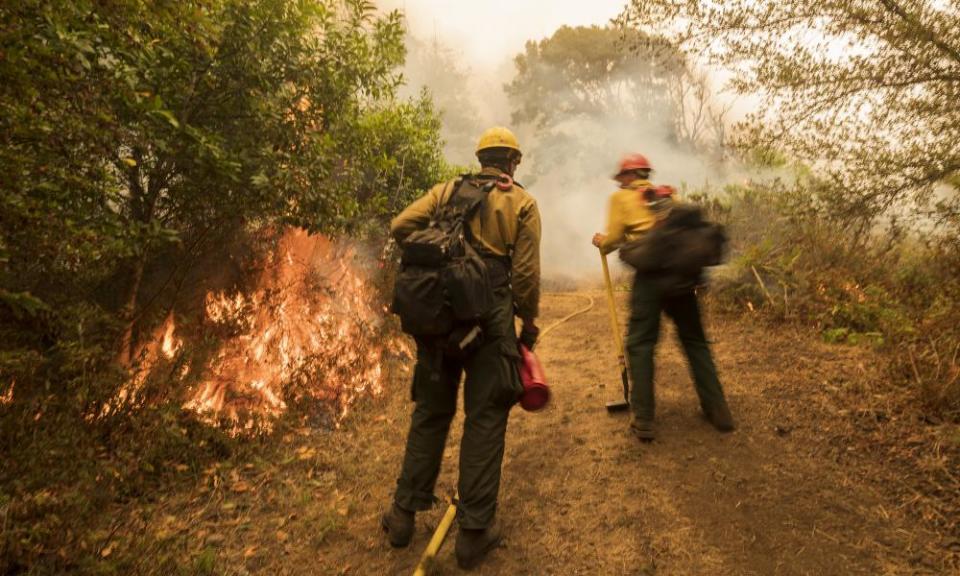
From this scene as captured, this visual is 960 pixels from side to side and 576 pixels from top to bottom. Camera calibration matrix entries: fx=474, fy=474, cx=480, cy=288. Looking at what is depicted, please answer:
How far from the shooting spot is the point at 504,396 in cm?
279

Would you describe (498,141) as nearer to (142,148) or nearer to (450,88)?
(142,148)

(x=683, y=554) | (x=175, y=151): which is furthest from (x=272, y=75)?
(x=683, y=554)

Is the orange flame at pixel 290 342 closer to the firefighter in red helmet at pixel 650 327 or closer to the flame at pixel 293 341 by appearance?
the flame at pixel 293 341

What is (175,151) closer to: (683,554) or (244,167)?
(244,167)

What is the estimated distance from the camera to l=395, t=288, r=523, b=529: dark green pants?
2758mm

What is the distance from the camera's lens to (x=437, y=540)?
2785 millimetres

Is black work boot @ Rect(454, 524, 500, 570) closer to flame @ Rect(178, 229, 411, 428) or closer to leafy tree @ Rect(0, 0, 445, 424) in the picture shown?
flame @ Rect(178, 229, 411, 428)

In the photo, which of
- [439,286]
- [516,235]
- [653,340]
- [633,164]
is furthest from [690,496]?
[633,164]

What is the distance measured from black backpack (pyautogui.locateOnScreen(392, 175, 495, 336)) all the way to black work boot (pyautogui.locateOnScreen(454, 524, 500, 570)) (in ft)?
3.81

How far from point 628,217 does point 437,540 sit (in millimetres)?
2779

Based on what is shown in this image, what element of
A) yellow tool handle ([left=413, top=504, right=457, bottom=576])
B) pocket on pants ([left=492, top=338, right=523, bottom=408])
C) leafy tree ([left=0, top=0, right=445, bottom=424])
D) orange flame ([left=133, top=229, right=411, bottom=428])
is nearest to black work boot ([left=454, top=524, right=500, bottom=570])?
yellow tool handle ([left=413, top=504, right=457, bottom=576])

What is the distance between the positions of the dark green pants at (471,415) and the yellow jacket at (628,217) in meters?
1.43

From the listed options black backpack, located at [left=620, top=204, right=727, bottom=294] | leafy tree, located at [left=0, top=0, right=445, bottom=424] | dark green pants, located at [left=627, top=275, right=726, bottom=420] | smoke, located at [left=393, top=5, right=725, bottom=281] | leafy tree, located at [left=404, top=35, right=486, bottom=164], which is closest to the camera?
leafy tree, located at [left=0, top=0, right=445, bottom=424]

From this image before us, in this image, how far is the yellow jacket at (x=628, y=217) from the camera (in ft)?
12.7
